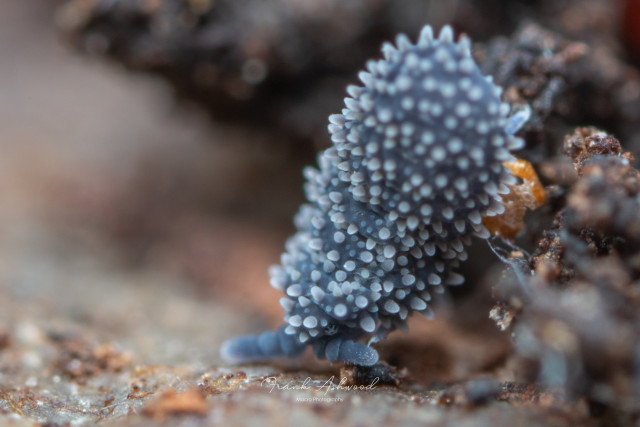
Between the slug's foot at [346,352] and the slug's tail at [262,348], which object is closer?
the slug's foot at [346,352]

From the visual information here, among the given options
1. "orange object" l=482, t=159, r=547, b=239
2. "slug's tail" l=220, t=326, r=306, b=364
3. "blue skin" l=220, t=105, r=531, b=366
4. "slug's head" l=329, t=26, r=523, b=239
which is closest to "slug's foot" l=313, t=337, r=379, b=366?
"blue skin" l=220, t=105, r=531, b=366

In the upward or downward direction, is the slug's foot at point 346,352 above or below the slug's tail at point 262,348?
below

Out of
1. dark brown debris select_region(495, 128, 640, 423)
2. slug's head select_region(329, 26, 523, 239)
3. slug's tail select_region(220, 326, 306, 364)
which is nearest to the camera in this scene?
dark brown debris select_region(495, 128, 640, 423)

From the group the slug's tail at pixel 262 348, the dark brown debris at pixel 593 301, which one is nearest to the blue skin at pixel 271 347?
the slug's tail at pixel 262 348

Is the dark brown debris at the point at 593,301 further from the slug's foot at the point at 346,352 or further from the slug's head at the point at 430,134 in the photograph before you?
the slug's foot at the point at 346,352

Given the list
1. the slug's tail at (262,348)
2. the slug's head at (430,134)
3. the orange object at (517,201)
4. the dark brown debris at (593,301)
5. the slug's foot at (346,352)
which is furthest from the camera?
the slug's tail at (262,348)

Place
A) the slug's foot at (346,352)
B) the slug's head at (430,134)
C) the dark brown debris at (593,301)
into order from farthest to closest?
the slug's foot at (346,352), the slug's head at (430,134), the dark brown debris at (593,301)

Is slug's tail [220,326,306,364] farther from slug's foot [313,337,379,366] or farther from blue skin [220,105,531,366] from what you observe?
slug's foot [313,337,379,366]
